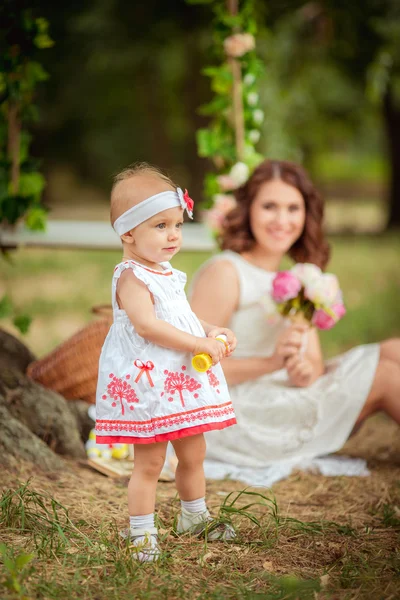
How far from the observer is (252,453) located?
371cm

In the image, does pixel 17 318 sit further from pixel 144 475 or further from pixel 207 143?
pixel 144 475

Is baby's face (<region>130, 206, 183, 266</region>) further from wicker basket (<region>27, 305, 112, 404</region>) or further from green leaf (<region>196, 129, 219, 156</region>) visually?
green leaf (<region>196, 129, 219, 156</region>)

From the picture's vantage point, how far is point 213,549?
2.55 metres

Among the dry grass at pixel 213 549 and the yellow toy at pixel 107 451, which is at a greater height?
the yellow toy at pixel 107 451

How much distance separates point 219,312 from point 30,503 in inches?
50.0

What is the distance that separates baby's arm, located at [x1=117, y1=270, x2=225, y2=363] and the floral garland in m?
1.77

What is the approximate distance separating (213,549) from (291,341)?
1.23 meters

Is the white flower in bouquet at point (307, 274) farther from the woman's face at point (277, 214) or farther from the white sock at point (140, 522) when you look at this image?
the white sock at point (140, 522)

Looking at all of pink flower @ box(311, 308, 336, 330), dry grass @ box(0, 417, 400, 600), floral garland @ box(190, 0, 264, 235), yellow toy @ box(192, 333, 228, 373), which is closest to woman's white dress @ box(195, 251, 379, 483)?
pink flower @ box(311, 308, 336, 330)

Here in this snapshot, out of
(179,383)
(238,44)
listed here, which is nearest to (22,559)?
(179,383)

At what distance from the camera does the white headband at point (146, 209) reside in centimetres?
241

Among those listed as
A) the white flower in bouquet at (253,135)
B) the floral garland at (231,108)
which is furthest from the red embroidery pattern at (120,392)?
the white flower in bouquet at (253,135)

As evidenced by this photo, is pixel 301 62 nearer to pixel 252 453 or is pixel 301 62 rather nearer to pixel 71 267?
pixel 71 267

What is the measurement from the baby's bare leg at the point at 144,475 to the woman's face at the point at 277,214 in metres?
1.56
